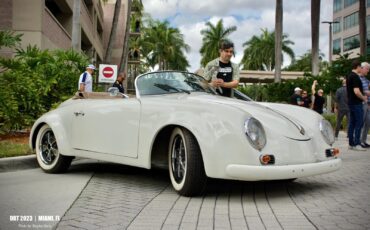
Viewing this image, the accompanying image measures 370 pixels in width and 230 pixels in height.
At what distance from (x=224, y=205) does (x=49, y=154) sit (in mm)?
3048

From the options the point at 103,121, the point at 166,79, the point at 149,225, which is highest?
the point at 166,79

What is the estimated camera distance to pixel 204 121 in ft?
15.9

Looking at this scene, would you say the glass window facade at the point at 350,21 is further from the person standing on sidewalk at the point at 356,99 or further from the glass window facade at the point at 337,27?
the person standing on sidewalk at the point at 356,99

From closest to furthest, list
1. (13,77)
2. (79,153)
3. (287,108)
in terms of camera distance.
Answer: (287,108), (79,153), (13,77)

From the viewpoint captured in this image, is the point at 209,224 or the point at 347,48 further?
the point at 347,48

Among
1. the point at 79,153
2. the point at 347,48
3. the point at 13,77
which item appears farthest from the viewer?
the point at 347,48

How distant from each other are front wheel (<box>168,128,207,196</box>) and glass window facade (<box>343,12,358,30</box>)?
6949cm

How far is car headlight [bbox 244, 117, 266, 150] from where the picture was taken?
471cm

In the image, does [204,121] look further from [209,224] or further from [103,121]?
[103,121]

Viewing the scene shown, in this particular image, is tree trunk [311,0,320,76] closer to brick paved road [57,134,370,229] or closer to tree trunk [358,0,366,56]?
tree trunk [358,0,366,56]

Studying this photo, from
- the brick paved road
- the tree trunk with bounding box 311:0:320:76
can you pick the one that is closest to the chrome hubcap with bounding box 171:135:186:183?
the brick paved road

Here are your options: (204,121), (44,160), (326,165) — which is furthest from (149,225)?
(44,160)

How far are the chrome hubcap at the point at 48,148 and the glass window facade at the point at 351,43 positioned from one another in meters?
65.9

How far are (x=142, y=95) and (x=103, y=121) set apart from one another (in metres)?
0.58
